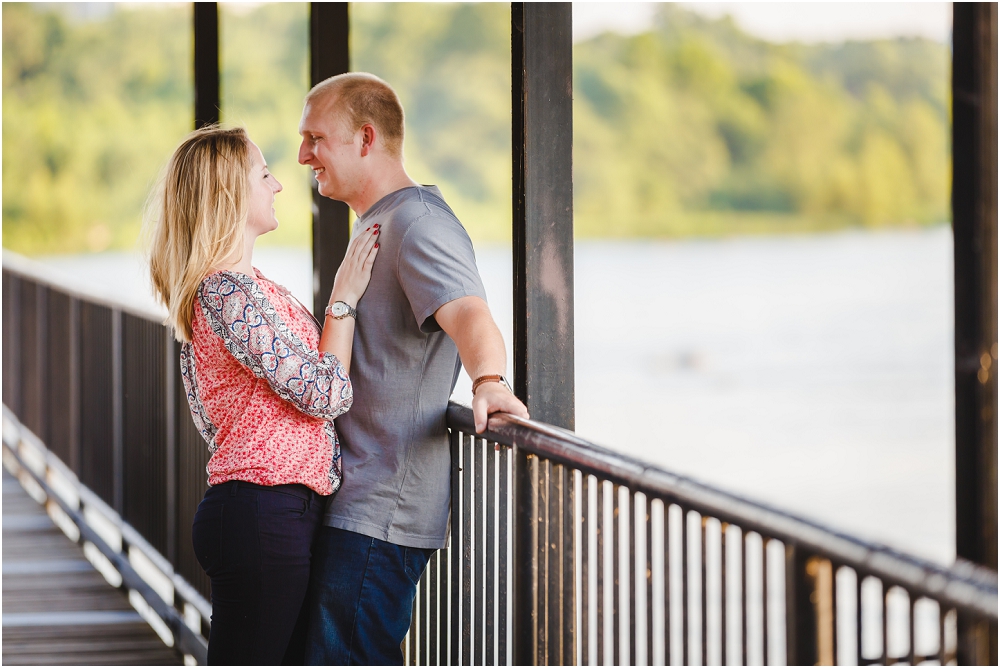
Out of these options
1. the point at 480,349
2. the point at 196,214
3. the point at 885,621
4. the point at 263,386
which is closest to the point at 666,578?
the point at 885,621

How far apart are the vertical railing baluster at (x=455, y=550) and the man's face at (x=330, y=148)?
22.3 inches

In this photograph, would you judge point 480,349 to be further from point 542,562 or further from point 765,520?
point 765,520

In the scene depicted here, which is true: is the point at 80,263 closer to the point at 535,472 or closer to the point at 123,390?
the point at 123,390

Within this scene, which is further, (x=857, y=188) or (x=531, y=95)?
(x=857, y=188)

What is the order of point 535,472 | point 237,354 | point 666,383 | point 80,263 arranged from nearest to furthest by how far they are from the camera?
point 535,472 < point 237,354 < point 80,263 < point 666,383

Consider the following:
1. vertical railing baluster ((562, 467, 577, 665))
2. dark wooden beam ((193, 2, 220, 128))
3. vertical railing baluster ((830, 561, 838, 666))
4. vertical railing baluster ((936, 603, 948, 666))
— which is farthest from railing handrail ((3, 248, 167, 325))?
vertical railing baluster ((936, 603, 948, 666))

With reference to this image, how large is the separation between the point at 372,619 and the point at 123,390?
2677 millimetres

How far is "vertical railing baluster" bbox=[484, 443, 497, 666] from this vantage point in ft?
6.37

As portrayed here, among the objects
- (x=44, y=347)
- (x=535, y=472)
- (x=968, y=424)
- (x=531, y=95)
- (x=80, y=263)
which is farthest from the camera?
(x=80, y=263)

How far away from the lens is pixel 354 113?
7.24 feet

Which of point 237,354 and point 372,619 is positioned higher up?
point 237,354

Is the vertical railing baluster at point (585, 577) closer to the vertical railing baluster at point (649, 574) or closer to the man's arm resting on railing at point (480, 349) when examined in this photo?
the vertical railing baluster at point (649, 574)

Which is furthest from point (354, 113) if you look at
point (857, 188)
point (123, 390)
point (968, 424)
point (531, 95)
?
point (857, 188)

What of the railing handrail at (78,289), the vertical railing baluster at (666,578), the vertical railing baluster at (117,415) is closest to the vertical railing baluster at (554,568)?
the vertical railing baluster at (666,578)
